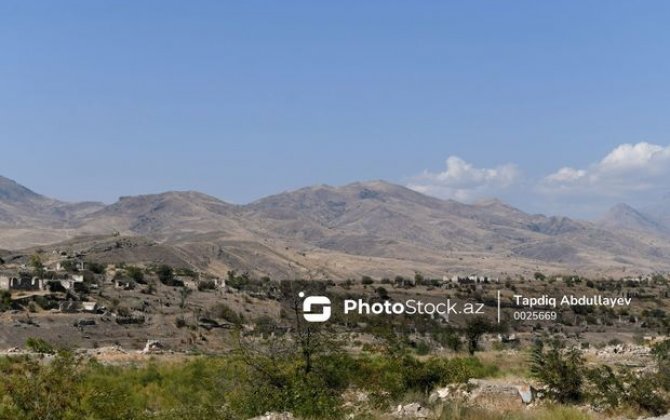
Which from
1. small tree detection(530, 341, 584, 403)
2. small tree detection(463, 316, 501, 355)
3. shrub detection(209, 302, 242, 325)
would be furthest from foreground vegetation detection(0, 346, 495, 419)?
shrub detection(209, 302, 242, 325)

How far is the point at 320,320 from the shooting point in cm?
2114

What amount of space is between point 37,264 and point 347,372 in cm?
6428

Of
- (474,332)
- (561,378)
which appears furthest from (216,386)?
(474,332)

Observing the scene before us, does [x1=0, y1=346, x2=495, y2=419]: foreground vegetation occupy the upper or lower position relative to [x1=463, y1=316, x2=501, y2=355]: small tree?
upper

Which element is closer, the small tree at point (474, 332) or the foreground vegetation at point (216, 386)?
the foreground vegetation at point (216, 386)

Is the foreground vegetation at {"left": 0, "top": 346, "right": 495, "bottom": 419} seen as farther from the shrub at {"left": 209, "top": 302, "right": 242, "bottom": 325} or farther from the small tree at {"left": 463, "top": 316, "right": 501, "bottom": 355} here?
the shrub at {"left": 209, "top": 302, "right": 242, "bottom": 325}

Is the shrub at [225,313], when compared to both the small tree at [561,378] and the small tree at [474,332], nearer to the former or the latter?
the small tree at [474,332]

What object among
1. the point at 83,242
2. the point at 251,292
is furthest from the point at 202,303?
the point at 83,242

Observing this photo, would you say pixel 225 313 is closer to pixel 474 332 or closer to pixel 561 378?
pixel 474 332

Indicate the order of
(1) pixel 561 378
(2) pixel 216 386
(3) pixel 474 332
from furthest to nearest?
(3) pixel 474 332 < (1) pixel 561 378 < (2) pixel 216 386

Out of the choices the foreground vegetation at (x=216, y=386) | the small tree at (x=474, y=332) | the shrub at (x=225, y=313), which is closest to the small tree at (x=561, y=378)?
the foreground vegetation at (x=216, y=386)

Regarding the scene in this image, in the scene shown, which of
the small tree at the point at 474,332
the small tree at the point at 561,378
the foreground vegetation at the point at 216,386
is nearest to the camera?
the foreground vegetation at the point at 216,386

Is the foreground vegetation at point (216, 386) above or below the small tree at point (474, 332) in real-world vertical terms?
above

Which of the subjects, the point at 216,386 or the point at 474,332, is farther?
the point at 474,332
